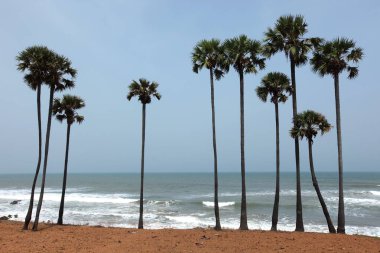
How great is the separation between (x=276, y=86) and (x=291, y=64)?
4.69 ft

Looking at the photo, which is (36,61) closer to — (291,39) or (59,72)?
(59,72)

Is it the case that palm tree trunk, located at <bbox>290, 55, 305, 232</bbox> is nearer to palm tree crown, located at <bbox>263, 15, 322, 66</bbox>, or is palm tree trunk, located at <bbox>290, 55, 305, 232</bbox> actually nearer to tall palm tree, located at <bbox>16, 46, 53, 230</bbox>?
palm tree crown, located at <bbox>263, 15, 322, 66</bbox>

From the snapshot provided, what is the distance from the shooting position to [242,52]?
19.8 meters

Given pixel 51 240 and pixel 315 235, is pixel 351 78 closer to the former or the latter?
pixel 315 235

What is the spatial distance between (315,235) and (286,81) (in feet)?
27.4

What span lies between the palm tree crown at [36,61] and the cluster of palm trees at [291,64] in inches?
315

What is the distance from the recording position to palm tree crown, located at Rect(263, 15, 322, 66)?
19.6 m

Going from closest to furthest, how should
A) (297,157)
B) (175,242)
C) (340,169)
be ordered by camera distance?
(175,242) < (340,169) < (297,157)

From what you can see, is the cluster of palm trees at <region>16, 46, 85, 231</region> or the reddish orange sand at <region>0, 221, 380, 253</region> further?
the cluster of palm trees at <region>16, 46, 85, 231</region>

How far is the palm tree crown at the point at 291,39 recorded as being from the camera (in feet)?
64.2

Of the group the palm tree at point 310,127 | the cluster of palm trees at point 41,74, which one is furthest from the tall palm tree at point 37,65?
the palm tree at point 310,127

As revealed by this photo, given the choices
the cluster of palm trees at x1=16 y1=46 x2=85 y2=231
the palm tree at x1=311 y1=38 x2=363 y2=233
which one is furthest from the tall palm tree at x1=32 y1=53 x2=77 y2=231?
the palm tree at x1=311 y1=38 x2=363 y2=233

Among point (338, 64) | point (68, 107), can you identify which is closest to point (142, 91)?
point (68, 107)

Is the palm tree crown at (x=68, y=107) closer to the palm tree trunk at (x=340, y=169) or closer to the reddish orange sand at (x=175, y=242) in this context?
the reddish orange sand at (x=175, y=242)
